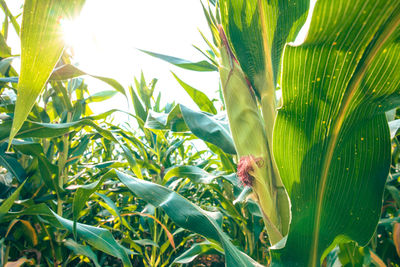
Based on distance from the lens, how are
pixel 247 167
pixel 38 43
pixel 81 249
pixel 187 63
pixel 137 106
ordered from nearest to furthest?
pixel 38 43
pixel 247 167
pixel 187 63
pixel 81 249
pixel 137 106

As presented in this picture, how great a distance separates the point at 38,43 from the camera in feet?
0.60

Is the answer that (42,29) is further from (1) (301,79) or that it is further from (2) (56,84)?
(2) (56,84)

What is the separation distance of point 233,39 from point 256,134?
0.19m

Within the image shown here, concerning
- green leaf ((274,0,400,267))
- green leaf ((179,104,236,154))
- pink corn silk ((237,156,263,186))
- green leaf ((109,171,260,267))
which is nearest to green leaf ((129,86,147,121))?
green leaf ((179,104,236,154))

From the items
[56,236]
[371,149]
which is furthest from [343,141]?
[56,236]

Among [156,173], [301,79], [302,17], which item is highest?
[302,17]

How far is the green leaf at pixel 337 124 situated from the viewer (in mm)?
253

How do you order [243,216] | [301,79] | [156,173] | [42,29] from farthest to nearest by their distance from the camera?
1. [156,173]
2. [243,216]
3. [301,79]
4. [42,29]

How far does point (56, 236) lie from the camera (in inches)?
36.0

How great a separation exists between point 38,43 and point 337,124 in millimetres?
345

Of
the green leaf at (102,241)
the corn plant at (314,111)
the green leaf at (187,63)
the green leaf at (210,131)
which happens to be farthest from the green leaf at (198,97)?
the green leaf at (102,241)

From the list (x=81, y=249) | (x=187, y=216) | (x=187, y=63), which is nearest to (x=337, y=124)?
(x=187, y=216)

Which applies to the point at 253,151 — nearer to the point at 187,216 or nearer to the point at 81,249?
the point at 187,216

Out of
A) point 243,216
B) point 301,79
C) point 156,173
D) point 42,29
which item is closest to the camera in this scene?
point 42,29
